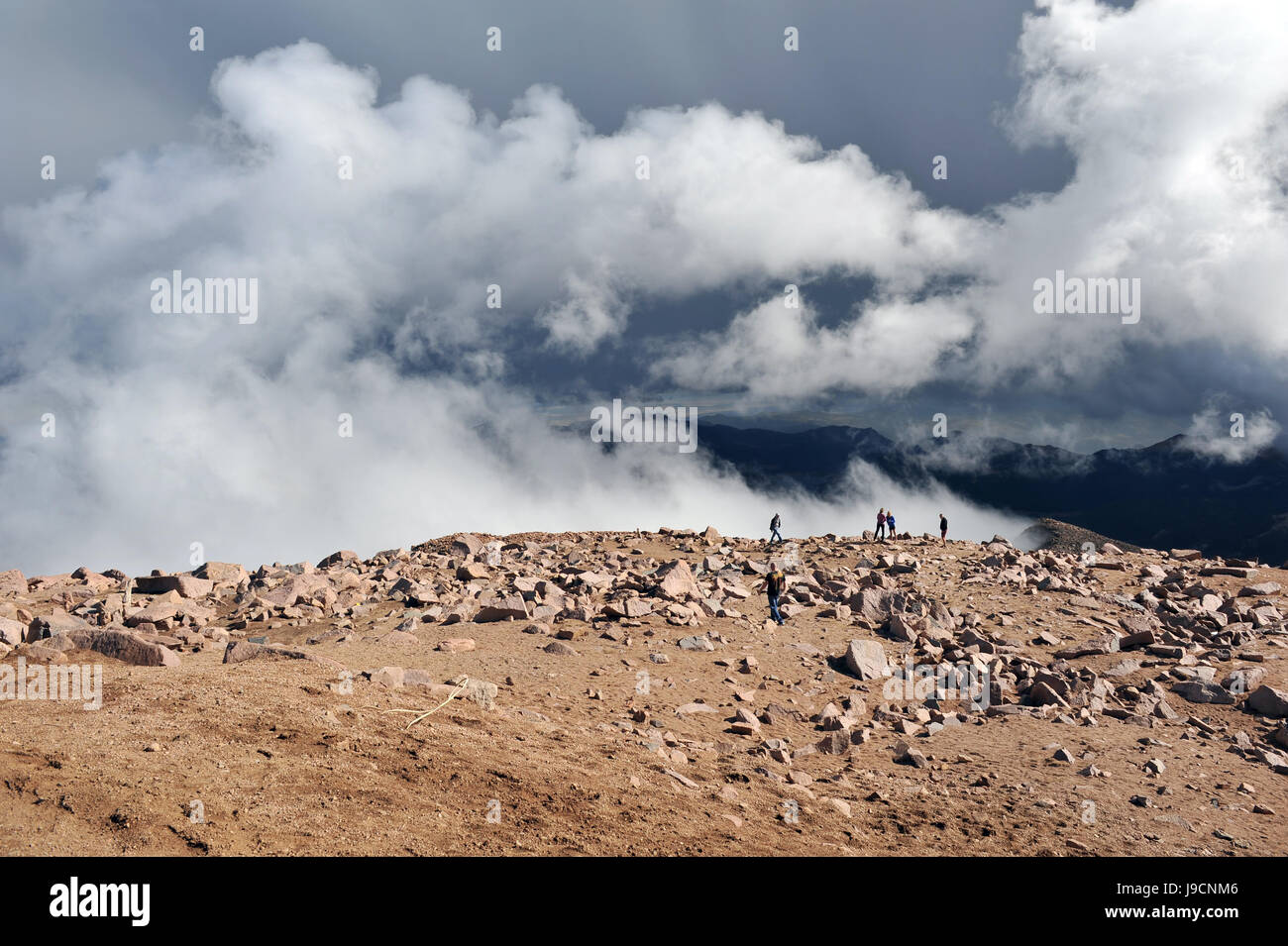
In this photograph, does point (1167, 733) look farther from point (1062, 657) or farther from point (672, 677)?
point (672, 677)

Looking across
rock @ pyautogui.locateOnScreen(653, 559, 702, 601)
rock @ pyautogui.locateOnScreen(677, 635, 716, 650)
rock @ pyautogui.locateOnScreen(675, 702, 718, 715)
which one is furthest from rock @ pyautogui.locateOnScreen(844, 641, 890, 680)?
rock @ pyautogui.locateOnScreen(653, 559, 702, 601)

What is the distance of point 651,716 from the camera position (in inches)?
523

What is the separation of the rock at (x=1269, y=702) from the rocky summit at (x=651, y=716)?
0.04 m

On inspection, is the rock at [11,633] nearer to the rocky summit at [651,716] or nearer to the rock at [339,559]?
the rocky summit at [651,716]

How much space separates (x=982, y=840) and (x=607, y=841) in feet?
16.9

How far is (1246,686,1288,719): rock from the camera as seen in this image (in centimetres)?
1402

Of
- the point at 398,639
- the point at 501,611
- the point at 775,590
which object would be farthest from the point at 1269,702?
the point at 398,639

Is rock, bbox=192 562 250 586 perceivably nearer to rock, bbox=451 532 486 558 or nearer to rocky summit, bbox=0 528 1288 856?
rocky summit, bbox=0 528 1288 856

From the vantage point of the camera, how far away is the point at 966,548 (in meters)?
29.6

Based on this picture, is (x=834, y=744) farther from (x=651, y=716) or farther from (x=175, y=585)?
(x=175, y=585)

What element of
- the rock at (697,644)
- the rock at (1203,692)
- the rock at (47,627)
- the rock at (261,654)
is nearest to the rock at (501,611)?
the rock at (697,644)

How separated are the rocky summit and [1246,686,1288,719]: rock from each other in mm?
41

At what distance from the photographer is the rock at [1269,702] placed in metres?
14.0

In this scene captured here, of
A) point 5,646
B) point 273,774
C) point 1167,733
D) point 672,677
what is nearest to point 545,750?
point 273,774
